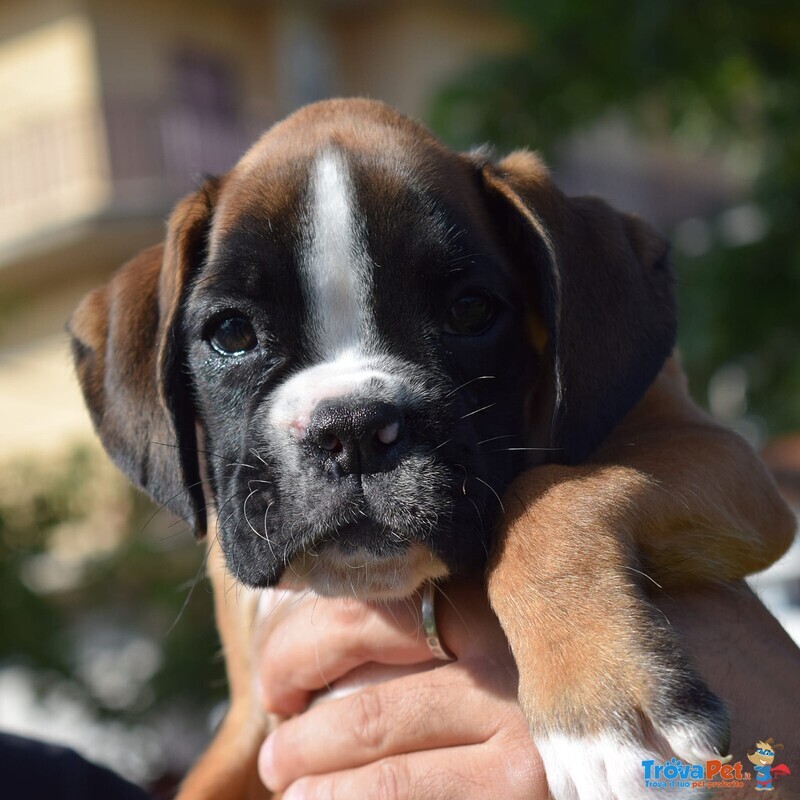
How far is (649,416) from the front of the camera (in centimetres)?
282

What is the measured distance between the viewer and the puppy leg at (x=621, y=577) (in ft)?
6.52

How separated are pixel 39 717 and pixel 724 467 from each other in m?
5.84

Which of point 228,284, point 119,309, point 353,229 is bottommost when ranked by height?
point 119,309

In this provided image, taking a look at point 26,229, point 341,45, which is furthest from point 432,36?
point 26,229

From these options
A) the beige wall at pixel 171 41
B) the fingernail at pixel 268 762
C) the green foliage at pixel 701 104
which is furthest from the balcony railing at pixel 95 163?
the fingernail at pixel 268 762

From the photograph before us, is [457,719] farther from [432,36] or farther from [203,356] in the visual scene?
[432,36]

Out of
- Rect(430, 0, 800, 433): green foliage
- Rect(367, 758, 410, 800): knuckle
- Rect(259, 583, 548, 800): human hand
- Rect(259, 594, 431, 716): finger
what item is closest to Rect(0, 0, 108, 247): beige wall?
Rect(430, 0, 800, 433): green foliage

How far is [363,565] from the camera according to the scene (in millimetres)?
2352

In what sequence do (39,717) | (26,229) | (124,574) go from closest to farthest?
1. (39,717)
2. (124,574)
3. (26,229)

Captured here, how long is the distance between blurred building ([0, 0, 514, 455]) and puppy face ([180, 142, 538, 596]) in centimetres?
1291

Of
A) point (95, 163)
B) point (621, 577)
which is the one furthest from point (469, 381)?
point (95, 163)

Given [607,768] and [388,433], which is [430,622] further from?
[607,768]

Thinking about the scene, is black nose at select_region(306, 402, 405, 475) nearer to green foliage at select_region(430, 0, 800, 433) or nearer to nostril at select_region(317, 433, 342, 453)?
nostril at select_region(317, 433, 342, 453)

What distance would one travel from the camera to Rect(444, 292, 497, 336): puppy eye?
2551 millimetres
